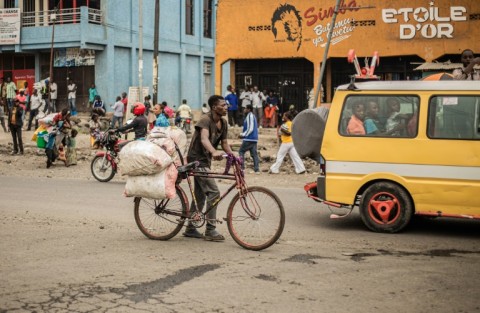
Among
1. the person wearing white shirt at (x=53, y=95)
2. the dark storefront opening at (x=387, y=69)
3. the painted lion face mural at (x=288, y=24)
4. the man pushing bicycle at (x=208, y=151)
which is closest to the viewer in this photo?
the man pushing bicycle at (x=208, y=151)

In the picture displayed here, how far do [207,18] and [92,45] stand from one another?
1250 cm

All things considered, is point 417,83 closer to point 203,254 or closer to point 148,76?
point 203,254

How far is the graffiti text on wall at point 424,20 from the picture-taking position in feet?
92.2

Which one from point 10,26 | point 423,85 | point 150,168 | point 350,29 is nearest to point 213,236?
point 150,168

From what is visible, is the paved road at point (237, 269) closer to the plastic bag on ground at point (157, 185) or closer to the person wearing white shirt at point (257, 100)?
the plastic bag on ground at point (157, 185)

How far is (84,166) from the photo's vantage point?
21.3 meters

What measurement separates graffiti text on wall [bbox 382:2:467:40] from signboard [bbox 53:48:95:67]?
53.7ft

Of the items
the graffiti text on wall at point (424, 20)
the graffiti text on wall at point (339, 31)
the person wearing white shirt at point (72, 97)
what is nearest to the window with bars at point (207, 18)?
the person wearing white shirt at point (72, 97)

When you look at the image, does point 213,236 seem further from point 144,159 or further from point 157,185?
point 144,159

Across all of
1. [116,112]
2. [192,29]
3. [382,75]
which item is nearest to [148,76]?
[192,29]

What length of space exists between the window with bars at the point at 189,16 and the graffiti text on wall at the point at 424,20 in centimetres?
1897

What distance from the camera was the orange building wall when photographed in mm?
28109

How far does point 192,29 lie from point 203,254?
39.3m

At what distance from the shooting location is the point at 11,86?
36.3 meters
